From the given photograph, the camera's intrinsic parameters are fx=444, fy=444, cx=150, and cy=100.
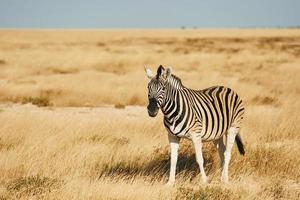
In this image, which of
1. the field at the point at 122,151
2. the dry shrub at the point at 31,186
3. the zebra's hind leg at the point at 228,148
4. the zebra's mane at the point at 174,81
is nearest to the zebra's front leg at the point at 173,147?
the field at the point at 122,151

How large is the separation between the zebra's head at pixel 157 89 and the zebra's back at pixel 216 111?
705mm

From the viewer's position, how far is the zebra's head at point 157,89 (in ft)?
17.1

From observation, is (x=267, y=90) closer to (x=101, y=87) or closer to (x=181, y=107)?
(x=101, y=87)

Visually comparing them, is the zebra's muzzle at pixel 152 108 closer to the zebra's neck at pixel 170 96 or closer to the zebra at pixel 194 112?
the zebra at pixel 194 112

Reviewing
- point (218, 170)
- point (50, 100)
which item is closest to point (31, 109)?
point (50, 100)

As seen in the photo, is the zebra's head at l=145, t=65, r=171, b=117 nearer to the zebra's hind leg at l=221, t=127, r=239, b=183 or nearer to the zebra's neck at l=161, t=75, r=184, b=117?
the zebra's neck at l=161, t=75, r=184, b=117

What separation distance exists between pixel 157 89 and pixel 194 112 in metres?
0.74

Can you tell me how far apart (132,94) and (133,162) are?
28.2 feet

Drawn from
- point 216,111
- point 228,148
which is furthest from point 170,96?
point 228,148

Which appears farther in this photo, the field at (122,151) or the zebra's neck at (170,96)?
the field at (122,151)

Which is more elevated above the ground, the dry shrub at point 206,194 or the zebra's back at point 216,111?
the zebra's back at point 216,111

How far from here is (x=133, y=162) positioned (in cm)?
728

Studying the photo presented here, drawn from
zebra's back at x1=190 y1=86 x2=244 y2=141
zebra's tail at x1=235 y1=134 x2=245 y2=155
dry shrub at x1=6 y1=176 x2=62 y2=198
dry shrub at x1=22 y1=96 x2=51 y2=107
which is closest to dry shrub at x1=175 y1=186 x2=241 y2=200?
zebra's back at x1=190 y1=86 x2=244 y2=141

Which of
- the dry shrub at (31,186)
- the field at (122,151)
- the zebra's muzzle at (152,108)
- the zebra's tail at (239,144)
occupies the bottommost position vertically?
the field at (122,151)
